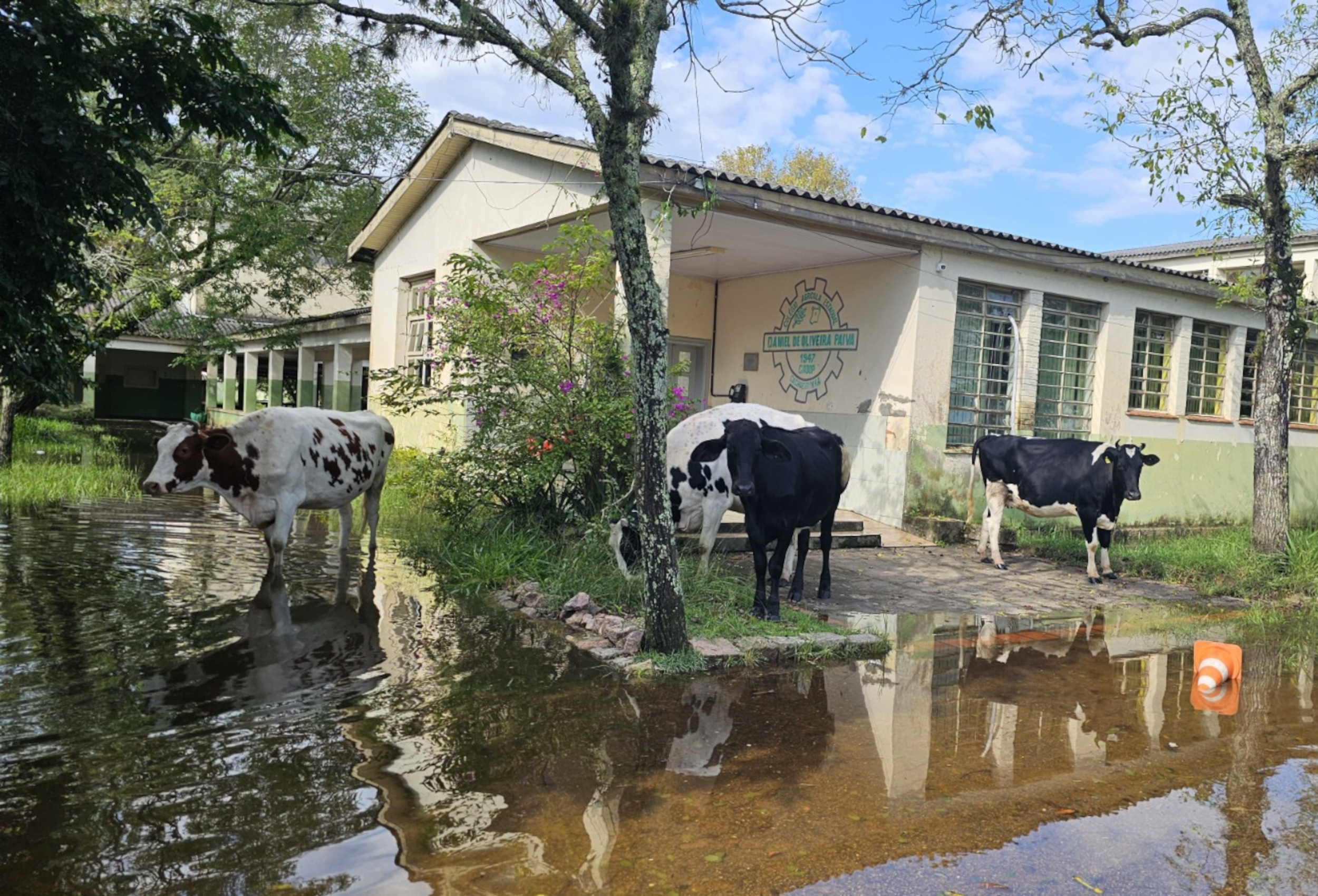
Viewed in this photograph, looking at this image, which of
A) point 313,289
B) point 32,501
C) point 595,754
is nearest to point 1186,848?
point 595,754

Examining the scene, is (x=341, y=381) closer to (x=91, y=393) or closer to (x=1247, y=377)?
(x=91, y=393)

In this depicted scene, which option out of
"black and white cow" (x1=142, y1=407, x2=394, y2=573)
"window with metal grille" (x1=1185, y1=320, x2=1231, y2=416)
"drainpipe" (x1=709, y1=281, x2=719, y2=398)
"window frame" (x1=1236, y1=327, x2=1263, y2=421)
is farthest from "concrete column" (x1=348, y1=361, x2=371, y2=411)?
"window frame" (x1=1236, y1=327, x2=1263, y2=421)

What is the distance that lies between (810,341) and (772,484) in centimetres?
724

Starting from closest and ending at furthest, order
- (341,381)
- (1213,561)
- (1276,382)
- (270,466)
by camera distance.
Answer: (270,466) → (1276,382) → (1213,561) → (341,381)

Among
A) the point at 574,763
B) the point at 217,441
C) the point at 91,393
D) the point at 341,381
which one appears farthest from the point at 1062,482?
the point at 91,393

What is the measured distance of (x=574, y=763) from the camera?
4273mm

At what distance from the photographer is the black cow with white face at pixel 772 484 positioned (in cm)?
706

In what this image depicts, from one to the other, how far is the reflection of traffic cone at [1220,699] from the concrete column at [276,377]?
2271cm

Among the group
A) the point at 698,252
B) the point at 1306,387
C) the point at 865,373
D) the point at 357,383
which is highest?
the point at 698,252

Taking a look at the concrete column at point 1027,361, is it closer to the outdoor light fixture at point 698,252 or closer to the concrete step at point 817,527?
the concrete step at point 817,527

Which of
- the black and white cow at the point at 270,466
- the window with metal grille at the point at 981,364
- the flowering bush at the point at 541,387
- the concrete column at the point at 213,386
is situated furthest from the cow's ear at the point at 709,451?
the concrete column at the point at 213,386

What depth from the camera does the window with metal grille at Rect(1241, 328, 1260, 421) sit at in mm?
16750

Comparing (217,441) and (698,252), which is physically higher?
(698,252)

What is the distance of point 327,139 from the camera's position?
20.0 metres
